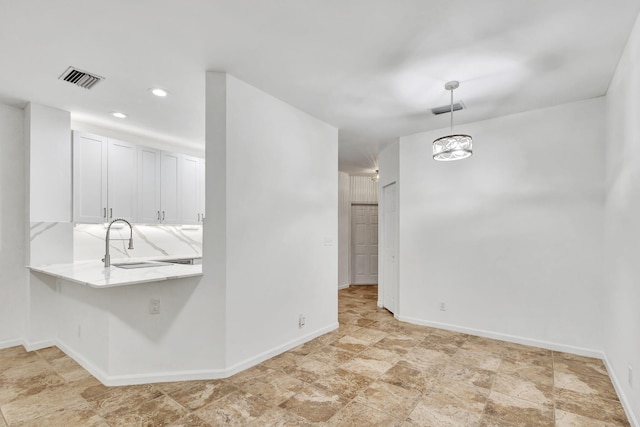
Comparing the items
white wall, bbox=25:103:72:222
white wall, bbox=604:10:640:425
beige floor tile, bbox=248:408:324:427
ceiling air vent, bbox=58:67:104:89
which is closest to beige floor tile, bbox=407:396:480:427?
beige floor tile, bbox=248:408:324:427

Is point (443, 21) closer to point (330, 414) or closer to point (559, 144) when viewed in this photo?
point (559, 144)

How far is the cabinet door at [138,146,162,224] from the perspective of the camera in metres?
4.48

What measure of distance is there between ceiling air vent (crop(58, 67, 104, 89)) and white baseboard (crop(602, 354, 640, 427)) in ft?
16.4

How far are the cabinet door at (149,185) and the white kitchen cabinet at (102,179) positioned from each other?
82 millimetres

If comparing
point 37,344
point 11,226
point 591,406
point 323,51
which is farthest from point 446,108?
point 37,344

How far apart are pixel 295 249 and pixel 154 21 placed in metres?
2.45

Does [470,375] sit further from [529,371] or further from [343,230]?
[343,230]

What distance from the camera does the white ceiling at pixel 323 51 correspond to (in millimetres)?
2078

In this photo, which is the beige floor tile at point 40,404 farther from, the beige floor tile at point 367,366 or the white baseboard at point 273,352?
the beige floor tile at point 367,366

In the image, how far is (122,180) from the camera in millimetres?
4285

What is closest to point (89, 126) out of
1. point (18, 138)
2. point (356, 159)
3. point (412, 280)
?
point (18, 138)

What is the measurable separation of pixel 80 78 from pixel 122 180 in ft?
5.16

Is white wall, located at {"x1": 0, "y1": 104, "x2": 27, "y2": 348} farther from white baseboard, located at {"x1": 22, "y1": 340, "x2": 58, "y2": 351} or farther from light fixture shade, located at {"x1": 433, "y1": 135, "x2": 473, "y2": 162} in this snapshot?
light fixture shade, located at {"x1": 433, "y1": 135, "x2": 473, "y2": 162}

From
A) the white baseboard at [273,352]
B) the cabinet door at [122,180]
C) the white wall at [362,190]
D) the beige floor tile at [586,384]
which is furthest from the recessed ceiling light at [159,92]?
the white wall at [362,190]
